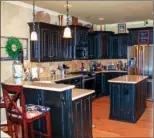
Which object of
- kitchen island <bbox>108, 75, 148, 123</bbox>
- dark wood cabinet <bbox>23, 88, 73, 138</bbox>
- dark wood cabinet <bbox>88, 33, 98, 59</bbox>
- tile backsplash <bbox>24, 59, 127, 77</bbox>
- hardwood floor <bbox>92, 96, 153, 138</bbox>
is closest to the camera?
dark wood cabinet <bbox>23, 88, 73, 138</bbox>

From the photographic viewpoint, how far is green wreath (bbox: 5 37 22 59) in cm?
433

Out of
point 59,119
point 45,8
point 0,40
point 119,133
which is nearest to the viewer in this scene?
point 59,119

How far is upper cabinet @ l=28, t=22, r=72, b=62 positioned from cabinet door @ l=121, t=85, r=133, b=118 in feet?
6.50

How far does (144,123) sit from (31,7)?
3731 mm

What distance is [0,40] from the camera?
4.22m

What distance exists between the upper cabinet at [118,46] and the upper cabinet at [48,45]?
2441 millimetres

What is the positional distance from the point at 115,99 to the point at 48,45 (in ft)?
6.86

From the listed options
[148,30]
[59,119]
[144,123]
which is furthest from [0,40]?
[148,30]

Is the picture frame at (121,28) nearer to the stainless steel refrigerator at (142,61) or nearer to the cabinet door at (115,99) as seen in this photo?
the stainless steel refrigerator at (142,61)

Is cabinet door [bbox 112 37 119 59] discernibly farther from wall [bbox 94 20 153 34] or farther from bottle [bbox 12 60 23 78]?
bottle [bbox 12 60 23 78]

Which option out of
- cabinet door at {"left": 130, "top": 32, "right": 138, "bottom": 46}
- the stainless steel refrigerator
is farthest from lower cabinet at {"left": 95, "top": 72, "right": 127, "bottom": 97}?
cabinet door at {"left": 130, "top": 32, "right": 138, "bottom": 46}

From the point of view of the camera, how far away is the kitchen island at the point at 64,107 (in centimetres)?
274

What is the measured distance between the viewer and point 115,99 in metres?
4.50

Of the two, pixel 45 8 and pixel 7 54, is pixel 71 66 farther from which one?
pixel 7 54
